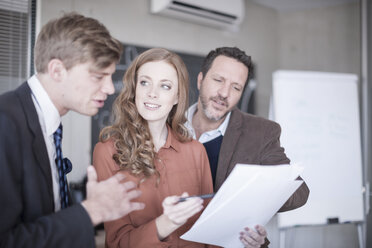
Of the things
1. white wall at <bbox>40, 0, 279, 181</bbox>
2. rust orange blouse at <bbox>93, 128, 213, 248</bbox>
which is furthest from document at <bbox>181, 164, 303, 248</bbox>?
white wall at <bbox>40, 0, 279, 181</bbox>

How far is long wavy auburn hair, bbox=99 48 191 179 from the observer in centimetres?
142

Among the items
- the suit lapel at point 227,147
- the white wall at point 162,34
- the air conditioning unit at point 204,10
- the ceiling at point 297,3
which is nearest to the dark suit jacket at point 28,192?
the suit lapel at point 227,147

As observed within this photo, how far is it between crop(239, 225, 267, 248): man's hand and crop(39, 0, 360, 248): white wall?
226 centimetres

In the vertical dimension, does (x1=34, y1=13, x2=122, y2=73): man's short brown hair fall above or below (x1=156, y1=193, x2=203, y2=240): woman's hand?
above

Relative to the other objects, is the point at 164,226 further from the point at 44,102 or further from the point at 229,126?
the point at 229,126

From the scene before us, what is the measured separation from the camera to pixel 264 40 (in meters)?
4.95

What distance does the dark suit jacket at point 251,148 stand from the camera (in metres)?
1.83

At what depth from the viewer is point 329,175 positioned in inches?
125

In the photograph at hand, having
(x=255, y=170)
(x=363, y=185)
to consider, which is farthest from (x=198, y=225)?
(x=363, y=185)

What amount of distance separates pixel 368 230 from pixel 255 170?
2936 mm

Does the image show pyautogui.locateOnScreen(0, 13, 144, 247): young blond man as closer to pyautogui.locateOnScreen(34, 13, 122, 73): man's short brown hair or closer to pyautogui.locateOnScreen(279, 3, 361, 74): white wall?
pyautogui.locateOnScreen(34, 13, 122, 73): man's short brown hair

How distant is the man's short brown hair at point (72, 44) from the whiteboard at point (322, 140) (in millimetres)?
2383

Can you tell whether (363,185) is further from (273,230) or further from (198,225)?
(198,225)

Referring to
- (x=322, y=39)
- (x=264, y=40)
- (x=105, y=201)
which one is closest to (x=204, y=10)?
(x=264, y=40)
